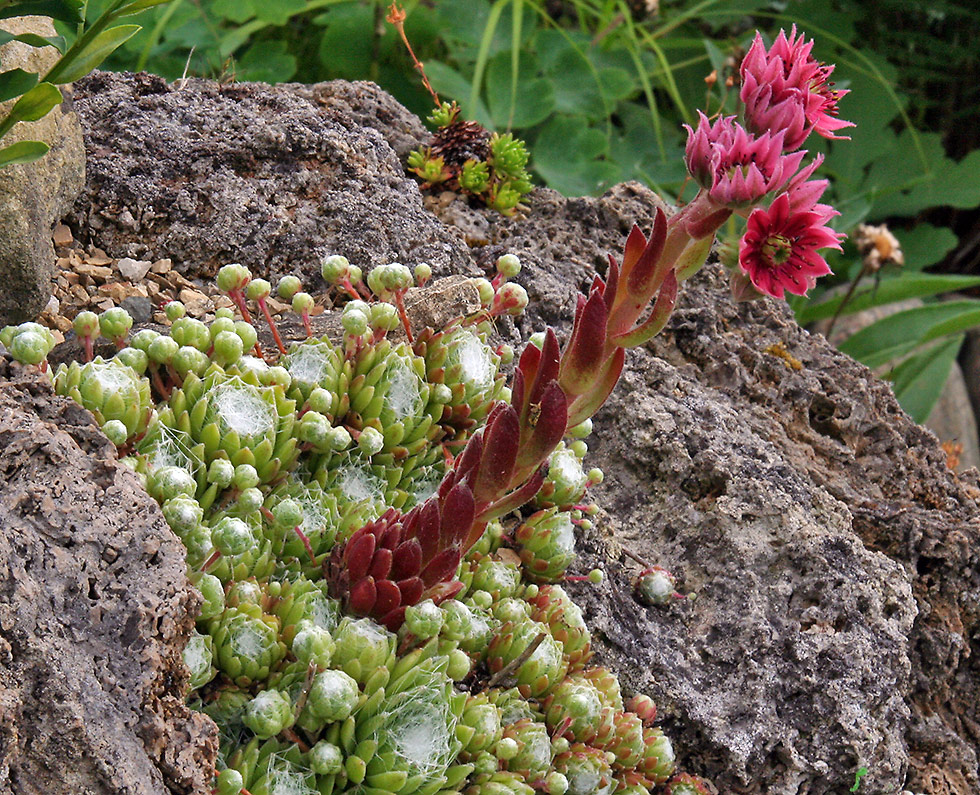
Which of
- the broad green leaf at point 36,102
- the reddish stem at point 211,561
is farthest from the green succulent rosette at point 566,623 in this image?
the broad green leaf at point 36,102

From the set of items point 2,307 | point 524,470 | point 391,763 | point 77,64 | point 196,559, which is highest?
point 77,64

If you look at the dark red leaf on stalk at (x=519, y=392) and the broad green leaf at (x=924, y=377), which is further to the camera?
the broad green leaf at (x=924, y=377)

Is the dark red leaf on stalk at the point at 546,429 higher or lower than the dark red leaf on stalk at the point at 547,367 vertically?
lower

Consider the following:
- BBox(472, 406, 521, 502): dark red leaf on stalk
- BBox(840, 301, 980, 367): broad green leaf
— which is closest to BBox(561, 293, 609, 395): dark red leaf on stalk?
BBox(472, 406, 521, 502): dark red leaf on stalk

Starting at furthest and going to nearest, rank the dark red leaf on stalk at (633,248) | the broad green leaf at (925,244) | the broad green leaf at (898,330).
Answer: the broad green leaf at (925,244), the broad green leaf at (898,330), the dark red leaf on stalk at (633,248)

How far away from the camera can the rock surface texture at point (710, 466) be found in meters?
2.47

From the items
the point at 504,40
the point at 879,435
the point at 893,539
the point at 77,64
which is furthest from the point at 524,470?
the point at 504,40

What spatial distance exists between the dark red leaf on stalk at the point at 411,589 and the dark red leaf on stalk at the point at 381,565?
0.13 ft

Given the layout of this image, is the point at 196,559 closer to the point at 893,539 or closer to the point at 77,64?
the point at 77,64

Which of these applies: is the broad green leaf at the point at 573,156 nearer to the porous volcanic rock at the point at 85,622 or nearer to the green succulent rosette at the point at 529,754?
the green succulent rosette at the point at 529,754

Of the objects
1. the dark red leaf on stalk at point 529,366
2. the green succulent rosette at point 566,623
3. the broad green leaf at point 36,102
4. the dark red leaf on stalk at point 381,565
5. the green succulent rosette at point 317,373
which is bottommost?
the green succulent rosette at point 566,623

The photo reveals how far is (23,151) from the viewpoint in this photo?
1.85 meters

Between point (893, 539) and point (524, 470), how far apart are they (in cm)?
157

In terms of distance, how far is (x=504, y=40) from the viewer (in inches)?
178
